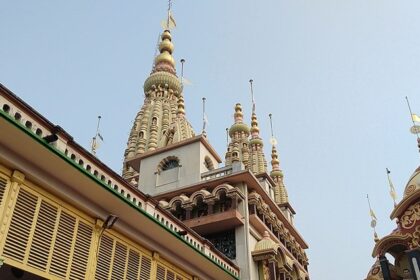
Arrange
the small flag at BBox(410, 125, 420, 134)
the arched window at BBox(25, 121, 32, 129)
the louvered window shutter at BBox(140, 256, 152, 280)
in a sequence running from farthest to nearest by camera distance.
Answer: the small flag at BBox(410, 125, 420, 134) < the louvered window shutter at BBox(140, 256, 152, 280) < the arched window at BBox(25, 121, 32, 129)

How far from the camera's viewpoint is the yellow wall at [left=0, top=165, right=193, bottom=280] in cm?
859

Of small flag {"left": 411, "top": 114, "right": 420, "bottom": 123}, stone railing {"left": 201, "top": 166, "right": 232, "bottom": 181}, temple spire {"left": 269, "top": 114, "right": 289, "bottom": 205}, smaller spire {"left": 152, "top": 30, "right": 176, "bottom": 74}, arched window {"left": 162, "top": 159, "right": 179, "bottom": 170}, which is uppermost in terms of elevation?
smaller spire {"left": 152, "top": 30, "right": 176, "bottom": 74}

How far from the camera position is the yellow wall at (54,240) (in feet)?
28.2

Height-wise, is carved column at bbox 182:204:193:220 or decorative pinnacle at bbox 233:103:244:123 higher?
decorative pinnacle at bbox 233:103:244:123

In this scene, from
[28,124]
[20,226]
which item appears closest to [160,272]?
[20,226]

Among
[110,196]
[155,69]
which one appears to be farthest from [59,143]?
[155,69]

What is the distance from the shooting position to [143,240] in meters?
12.1

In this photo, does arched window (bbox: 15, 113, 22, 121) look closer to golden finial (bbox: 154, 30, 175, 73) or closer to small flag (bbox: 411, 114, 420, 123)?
small flag (bbox: 411, 114, 420, 123)

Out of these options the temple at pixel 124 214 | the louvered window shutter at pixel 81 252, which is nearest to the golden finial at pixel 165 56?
the temple at pixel 124 214

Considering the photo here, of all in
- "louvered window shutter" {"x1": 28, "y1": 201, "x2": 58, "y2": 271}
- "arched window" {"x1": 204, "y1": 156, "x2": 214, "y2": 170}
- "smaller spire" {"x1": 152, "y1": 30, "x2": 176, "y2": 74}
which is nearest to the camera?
"louvered window shutter" {"x1": 28, "y1": 201, "x2": 58, "y2": 271}

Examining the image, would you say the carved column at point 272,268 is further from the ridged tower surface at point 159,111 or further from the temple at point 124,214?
the ridged tower surface at point 159,111

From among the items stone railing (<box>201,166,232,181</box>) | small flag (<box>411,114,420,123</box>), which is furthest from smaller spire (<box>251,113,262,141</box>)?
stone railing (<box>201,166,232,181</box>)

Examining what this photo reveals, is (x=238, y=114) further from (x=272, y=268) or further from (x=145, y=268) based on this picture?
(x=145, y=268)

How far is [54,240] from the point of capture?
9406 mm
